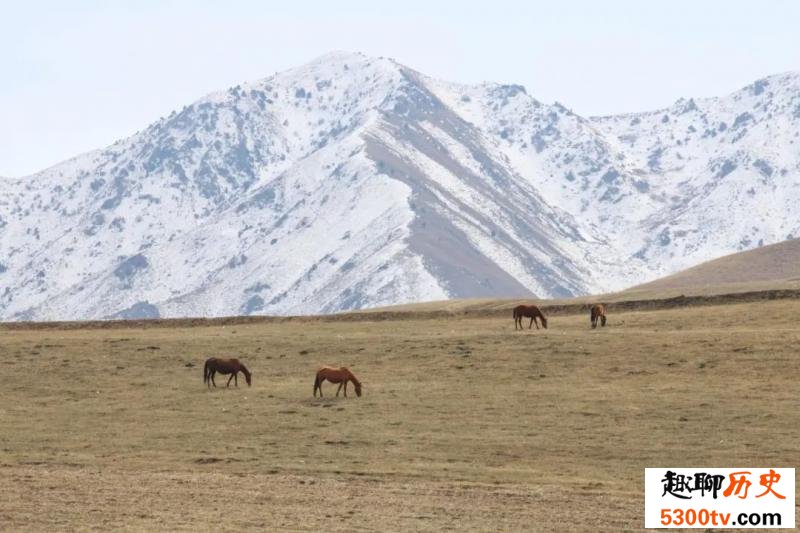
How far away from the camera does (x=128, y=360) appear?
63.2 metres

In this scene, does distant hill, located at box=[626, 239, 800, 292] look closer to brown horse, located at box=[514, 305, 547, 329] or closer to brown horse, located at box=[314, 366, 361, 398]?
brown horse, located at box=[514, 305, 547, 329]

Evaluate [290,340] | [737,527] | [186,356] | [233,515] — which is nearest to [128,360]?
[186,356]

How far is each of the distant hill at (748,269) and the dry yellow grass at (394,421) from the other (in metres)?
78.1

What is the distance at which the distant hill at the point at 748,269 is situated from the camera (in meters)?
149

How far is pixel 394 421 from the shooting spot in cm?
4922

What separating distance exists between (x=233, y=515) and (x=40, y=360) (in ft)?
100

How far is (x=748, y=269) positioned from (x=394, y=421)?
109 metres

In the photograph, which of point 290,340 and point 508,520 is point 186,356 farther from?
point 508,520

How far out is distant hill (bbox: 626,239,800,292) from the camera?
149125 millimetres

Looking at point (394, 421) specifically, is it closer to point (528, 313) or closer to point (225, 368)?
point (225, 368)

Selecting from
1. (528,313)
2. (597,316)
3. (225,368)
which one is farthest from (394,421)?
(597,316)

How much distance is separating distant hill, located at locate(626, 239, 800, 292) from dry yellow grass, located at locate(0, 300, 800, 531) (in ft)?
256

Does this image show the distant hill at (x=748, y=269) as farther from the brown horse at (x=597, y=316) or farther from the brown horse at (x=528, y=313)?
the brown horse at (x=528, y=313)

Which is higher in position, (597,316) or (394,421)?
(597,316)
